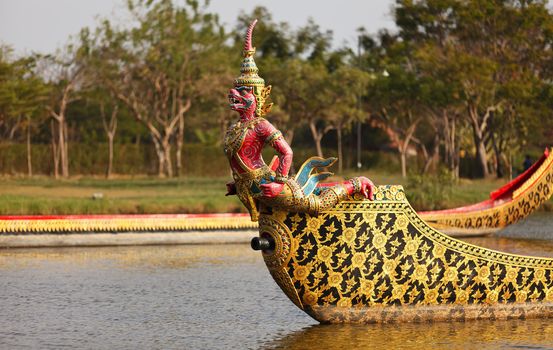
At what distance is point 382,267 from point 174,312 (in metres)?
3.86

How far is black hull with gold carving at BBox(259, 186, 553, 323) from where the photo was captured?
41.4ft

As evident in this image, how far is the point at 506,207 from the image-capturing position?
2412 cm

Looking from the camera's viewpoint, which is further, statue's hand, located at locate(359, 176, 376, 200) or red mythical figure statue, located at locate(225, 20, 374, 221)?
statue's hand, located at locate(359, 176, 376, 200)

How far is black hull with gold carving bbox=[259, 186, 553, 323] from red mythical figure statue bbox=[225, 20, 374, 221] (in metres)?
0.23

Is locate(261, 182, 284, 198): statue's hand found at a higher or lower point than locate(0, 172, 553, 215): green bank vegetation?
higher

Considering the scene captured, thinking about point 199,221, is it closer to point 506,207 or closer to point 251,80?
point 506,207

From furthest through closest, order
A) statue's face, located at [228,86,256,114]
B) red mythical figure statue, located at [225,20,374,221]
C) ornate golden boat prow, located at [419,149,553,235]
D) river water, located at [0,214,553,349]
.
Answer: ornate golden boat prow, located at [419,149,553,235] → river water, located at [0,214,553,349] → statue's face, located at [228,86,256,114] → red mythical figure statue, located at [225,20,374,221]

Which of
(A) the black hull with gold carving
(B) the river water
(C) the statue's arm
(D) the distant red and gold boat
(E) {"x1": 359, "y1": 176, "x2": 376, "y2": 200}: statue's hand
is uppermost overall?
(C) the statue's arm

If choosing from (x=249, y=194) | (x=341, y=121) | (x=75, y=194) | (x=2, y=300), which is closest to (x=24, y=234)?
(x=2, y=300)

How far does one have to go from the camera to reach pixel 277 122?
63.4 meters

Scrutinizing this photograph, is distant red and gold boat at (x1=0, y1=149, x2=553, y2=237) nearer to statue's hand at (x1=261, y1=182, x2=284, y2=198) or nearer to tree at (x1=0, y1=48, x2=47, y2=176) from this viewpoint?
statue's hand at (x1=261, y1=182, x2=284, y2=198)

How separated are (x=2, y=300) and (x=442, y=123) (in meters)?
48.3

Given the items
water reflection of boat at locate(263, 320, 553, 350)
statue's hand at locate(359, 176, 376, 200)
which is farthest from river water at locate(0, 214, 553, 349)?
statue's hand at locate(359, 176, 376, 200)

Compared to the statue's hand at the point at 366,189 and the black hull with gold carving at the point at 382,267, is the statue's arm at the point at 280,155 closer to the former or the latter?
the black hull with gold carving at the point at 382,267
